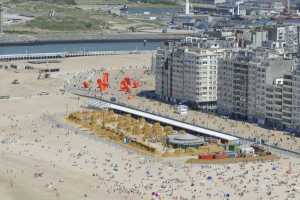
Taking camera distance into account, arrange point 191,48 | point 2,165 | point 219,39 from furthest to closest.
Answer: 1. point 219,39
2. point 191,48
3. point 2,165

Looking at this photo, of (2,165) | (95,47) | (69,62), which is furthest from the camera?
(95,47)

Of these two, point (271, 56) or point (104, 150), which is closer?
point (104, 150)

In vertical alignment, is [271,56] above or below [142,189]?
above

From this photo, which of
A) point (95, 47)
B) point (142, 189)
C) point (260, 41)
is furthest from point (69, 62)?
point (142, 189)

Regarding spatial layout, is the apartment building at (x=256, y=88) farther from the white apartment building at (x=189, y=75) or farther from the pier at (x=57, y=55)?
the pier at (x=57, y=55)

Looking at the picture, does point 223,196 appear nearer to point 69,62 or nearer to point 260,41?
point 260,41

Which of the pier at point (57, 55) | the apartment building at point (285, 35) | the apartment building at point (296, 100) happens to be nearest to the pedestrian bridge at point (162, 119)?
the apartment building at point (296, 100)
